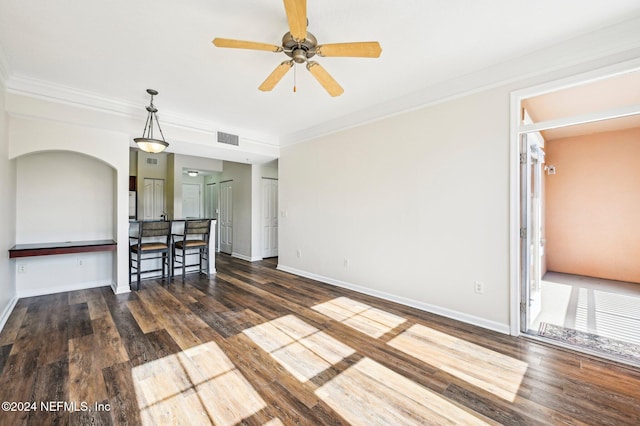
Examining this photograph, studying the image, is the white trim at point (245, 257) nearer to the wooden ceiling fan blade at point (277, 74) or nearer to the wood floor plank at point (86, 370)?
the wood floor plank at point (86, 370)

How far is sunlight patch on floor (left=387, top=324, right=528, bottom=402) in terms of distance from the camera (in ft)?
6.53

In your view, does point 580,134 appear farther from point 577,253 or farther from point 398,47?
point 398,47

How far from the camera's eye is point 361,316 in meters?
3.25

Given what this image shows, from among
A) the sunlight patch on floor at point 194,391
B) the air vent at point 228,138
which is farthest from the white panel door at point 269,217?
the sunlight patch on floor at point 194,391

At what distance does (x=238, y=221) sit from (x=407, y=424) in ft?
20.4

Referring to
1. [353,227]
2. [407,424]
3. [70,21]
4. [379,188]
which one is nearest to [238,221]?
[353,227]

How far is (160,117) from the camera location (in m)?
4.16

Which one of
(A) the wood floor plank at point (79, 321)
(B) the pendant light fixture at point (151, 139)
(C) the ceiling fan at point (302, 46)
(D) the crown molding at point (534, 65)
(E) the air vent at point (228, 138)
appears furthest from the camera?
(E) the air vent at point (228, 138)

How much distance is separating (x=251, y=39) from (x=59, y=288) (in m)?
4.48

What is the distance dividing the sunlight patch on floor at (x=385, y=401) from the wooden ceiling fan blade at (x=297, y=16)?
2.46 m

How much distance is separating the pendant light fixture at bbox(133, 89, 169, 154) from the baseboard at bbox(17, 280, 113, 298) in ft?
7.74

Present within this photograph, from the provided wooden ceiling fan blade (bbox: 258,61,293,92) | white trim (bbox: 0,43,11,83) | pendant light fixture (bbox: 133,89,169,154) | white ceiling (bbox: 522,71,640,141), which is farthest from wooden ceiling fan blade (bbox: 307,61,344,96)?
white trim (bbox: 0,43,11,83)

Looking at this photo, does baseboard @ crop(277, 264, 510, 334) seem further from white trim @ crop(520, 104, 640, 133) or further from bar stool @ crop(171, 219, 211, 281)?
bar stool @ crop(171, 219, 211, 281)

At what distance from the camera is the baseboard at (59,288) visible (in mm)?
3814
